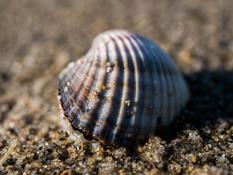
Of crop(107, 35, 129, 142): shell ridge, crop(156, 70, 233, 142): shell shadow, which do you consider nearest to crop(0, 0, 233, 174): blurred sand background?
crop(156, 70, 233, 142): shell shadow

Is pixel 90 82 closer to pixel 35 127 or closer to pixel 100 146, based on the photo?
pixel 100 146

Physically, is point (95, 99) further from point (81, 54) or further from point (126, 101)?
point (81, 54)

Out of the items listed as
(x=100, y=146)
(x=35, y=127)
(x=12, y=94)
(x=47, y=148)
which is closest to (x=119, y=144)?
(x=100, y=146)

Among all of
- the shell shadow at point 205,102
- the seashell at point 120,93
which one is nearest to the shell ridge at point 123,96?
the seashell at point 120,93

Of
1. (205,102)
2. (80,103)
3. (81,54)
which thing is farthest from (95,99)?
(81,54)

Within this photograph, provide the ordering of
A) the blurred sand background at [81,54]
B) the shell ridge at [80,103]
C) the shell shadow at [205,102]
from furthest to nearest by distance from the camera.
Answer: the shell shadow at [205,102] → the shell ridge at [80,103] → the blurred sand background at [81,54]

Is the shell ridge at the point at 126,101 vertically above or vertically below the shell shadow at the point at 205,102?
above

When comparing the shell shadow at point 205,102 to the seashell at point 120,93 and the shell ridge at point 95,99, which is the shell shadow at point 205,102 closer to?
the seashell at point 120,93
